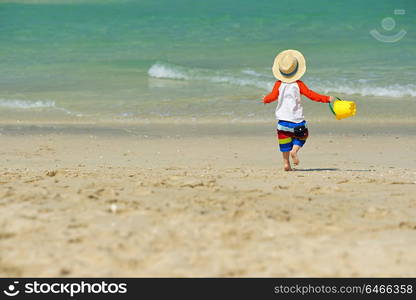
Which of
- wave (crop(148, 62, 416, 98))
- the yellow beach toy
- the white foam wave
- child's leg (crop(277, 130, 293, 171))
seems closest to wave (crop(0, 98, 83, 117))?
the white foam wave

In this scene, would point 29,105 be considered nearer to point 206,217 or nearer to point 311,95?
point 311,95

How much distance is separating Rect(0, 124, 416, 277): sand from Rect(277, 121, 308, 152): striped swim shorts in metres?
0.26

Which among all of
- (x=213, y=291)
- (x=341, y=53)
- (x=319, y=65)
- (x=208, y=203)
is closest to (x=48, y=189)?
(x=208, y=203)

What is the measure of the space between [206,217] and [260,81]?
12743 mm

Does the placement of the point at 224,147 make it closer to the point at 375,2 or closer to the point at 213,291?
the point at 213,291

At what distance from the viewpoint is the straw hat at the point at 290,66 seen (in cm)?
739

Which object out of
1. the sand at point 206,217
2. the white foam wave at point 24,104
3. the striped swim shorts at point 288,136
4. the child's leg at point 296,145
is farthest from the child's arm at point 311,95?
the white foam wave at point 24,104

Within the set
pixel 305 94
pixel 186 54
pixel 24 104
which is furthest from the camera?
pixel 186 54

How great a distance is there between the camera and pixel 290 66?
24.2 ft

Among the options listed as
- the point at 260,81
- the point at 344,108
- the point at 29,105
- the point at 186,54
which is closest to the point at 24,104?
the point at 29,105

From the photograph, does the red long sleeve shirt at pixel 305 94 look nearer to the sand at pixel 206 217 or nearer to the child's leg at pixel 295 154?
the child's leg at pixel 295 154

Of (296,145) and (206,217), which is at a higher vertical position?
(296,145)

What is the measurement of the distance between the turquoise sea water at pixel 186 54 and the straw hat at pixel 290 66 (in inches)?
198

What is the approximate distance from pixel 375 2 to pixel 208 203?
2831 centimetres
